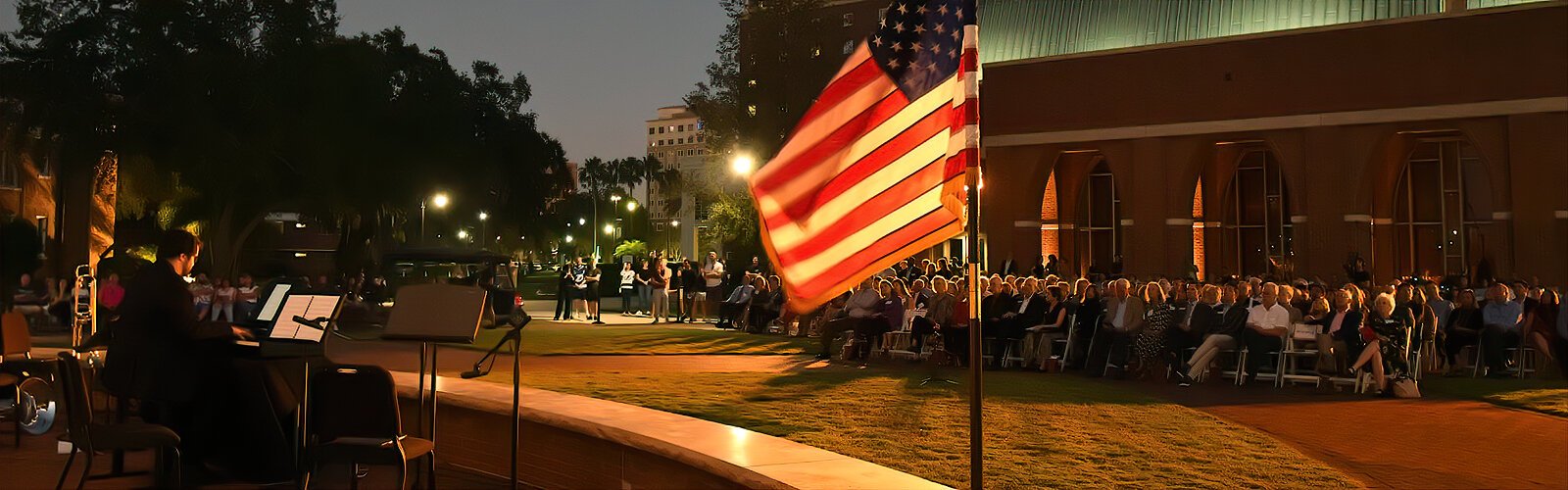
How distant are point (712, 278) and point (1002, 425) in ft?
64.1

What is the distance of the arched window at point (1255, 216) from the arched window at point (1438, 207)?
3.47 meters

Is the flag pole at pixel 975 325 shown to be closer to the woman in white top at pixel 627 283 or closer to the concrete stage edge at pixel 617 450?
the concrete stage edge at pixel 617 450

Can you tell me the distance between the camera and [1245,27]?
140 ft

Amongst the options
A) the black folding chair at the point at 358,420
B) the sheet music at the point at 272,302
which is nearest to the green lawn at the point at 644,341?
the sheet music at the point at 272,302

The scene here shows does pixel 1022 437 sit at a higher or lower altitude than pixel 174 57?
lower

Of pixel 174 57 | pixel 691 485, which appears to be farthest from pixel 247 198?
pixel 691 485

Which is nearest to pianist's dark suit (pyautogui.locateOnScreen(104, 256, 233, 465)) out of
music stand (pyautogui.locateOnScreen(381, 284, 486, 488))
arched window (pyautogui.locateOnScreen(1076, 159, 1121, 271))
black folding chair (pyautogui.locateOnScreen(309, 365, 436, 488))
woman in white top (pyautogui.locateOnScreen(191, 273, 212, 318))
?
black folding chair (pyautogui.locateOnScreen(309, 365, 436, 488))

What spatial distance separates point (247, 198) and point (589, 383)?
81.9ft

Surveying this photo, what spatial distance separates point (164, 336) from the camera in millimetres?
7234

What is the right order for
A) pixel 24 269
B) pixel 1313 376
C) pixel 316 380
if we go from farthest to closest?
1. pixel 24 269
2. pixel 1313 376
3. pixel 316 380

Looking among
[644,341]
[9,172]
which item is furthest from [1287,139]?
[9,172]

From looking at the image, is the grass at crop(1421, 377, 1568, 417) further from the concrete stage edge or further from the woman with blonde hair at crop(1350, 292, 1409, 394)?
the concrete stage edge

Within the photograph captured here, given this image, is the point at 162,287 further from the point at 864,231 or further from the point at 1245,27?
the point at 1245,27

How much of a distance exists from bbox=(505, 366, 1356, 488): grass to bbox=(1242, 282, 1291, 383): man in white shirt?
2006 mm
